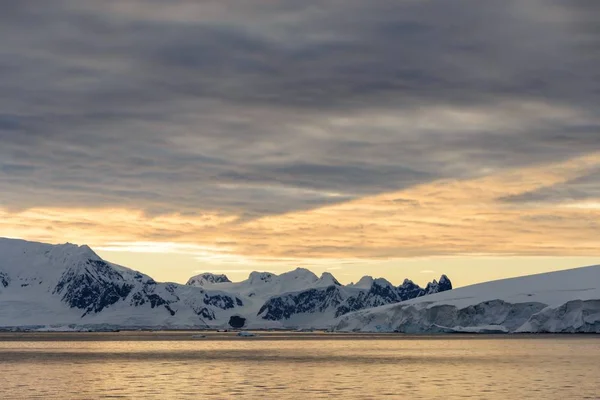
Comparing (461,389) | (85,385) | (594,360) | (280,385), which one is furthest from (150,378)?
(594,360)

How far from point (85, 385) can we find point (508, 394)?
3782 cm

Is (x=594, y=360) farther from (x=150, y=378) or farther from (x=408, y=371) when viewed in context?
(x=150, y=378)

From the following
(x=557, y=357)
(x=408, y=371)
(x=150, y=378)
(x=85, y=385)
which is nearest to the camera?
(x=85, y=385)

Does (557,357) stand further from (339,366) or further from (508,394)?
(508,394)

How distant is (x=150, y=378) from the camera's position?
3681 inches

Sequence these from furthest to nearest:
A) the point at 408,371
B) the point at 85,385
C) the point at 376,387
Result: 1. the point at 408,371
2. the point at 85,385
3. the point at 376,387

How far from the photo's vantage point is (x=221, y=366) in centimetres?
11800

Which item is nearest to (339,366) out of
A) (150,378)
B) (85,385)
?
(150,378)

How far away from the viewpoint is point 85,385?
85375mm

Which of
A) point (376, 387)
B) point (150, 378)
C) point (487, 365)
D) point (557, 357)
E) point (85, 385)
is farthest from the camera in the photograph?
point (557, 357)

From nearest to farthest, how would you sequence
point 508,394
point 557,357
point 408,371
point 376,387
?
1. point 508,394
2. point 376,387
3. point 408,371
4. point 557,357

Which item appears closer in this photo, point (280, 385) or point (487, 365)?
point (280, 385)

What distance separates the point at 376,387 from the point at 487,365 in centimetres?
3684

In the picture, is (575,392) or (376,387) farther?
(376,387)
